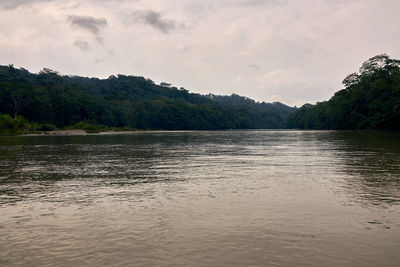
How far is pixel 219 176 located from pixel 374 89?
452ft

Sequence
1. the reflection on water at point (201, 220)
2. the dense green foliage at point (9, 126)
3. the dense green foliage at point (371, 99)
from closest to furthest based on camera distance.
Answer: the reflection on water at point (201, 220) → the dense green foliage at point (9, 126) → the dense green foliage at point (371, 99)

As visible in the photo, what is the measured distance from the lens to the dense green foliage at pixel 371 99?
424ft

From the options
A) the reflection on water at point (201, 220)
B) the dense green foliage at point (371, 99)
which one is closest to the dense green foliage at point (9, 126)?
the reflection on water at point (201, 220)

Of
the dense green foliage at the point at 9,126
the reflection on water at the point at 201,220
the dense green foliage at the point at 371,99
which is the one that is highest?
the dense green foliage at the point at 371,99

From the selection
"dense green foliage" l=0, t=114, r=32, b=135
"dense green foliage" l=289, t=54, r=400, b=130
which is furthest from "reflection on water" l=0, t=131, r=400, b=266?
"dense green foliage" l=289, t=54, r=400, b=130

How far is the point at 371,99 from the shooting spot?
14300cm

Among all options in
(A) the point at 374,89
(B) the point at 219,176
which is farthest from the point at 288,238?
(A) the point at 374,89

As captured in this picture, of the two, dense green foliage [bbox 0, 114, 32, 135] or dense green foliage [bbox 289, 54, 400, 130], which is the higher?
dense green foliage [bbox 289, 54, 400, 130]

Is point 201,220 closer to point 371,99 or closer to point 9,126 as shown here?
point 9,126

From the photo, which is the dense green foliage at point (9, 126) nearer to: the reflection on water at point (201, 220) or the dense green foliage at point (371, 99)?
the reflection on water at point (201, 220)

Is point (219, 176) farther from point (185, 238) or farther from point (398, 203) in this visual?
point (185, 238)

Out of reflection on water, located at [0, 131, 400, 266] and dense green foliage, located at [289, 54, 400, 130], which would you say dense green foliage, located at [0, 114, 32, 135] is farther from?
dense green foliage, located at [289, 54, 400, 130]

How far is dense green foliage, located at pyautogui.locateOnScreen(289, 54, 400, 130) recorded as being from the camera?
12938cm

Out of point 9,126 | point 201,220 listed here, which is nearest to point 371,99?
point 9,126
